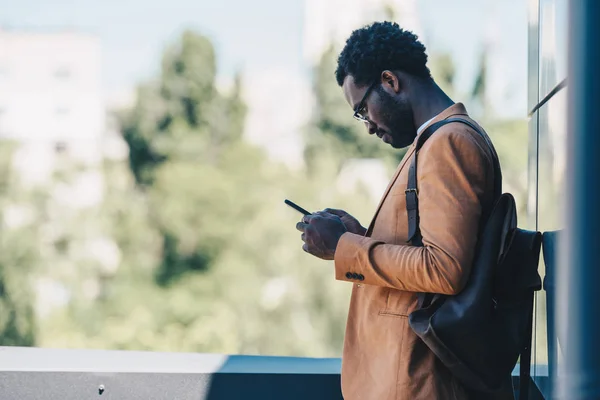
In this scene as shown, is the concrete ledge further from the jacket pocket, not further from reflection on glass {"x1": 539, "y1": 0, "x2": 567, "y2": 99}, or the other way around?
reflection on glass {"x1": 539, "y1": 0, "x2": 567, "y2": 99}

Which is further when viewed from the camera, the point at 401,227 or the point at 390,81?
the point at 390,81

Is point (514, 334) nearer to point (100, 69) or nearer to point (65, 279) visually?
point (65, 279)

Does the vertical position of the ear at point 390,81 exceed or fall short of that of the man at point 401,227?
it exceeds it

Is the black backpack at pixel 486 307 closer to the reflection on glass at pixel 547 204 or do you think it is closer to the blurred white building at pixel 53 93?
the reflection on glass at pixel 547 204

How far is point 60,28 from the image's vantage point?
3519 centimetres

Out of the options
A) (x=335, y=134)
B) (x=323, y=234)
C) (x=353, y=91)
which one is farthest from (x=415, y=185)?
(x=335, y=134)

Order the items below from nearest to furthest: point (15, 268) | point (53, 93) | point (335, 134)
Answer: point (15, 268) → point (335, 134) → point (53, 93)

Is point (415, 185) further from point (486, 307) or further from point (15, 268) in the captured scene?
point (15, 268)

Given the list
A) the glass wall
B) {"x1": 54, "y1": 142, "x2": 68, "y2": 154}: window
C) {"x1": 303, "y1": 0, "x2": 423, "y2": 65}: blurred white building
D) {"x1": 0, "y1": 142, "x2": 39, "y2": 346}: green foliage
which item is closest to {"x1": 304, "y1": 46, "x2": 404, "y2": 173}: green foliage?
{"x1": 303, "y1": 0, "x2": 423, "y2": 65}: blurred white building

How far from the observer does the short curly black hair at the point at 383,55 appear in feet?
6.06

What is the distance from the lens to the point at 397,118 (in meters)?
1.85

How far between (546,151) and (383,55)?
651 millimetres

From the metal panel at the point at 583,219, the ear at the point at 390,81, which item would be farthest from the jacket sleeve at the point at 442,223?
the metal panel at the point at 583,219

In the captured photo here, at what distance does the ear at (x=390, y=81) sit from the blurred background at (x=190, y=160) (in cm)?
1873
